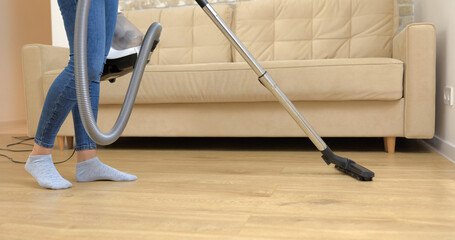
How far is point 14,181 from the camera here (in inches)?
62.9

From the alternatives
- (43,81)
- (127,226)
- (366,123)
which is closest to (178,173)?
(127,226)

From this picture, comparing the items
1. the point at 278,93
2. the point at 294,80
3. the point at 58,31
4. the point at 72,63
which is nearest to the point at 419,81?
the point at 294,80

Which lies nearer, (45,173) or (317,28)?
(45,173)

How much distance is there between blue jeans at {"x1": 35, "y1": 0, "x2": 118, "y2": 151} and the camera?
1.27 m

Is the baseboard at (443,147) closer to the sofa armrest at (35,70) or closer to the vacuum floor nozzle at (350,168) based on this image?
the vacuum floor nozzle at (350,168)

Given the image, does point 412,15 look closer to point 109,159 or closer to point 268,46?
point 268,46

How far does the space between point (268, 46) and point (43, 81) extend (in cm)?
132

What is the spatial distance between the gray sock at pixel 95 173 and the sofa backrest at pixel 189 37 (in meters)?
1.44

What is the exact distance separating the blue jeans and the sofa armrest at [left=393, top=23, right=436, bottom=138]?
4.41 ft

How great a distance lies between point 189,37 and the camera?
9.59ft

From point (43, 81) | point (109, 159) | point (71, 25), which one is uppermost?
point (71, 25)

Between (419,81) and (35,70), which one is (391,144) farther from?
(35,70)

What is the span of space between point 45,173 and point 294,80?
1182mm

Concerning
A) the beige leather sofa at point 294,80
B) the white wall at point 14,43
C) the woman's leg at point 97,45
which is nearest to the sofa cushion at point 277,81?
the beige leather sofa at point 294,80
